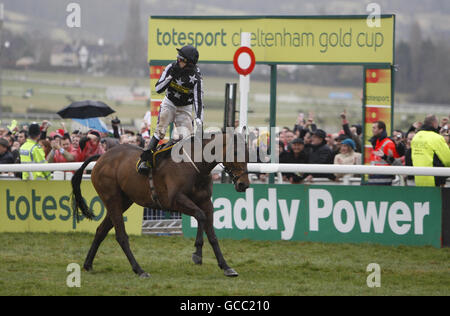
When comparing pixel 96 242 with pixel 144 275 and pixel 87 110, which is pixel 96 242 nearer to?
pixel 144 275

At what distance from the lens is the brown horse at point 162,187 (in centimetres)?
817

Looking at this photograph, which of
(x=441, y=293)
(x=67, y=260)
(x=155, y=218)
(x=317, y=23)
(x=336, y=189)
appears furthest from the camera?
(x=317, y=23)

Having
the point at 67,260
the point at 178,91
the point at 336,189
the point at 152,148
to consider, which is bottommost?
the point at 67,260

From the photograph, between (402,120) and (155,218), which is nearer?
(155,218)

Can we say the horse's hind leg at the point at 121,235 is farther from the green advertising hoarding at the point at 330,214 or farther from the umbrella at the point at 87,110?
the umbrella at the point at 87,110

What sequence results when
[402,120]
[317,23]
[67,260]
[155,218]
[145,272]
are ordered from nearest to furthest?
[145,272]
[67,260]
[155,218]
[317,23]
[402,120]

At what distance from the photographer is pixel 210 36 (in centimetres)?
1335

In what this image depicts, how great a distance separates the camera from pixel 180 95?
28.5 ft

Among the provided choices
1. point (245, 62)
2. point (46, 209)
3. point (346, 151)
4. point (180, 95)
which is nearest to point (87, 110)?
point (46, 209)

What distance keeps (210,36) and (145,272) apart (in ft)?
20.2

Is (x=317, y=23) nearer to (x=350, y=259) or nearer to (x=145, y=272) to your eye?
(x=350, y=259)

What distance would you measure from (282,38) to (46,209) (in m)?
4.93

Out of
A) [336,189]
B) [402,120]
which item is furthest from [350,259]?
[402,120]

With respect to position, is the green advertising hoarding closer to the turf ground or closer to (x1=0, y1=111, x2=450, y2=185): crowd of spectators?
the turf ground
